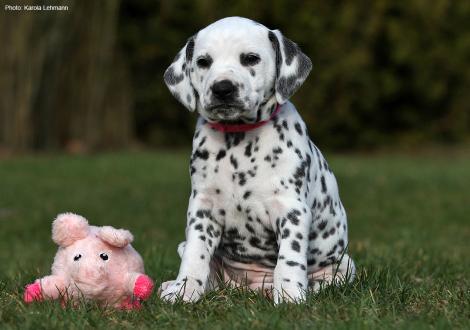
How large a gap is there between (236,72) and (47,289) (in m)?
1.53

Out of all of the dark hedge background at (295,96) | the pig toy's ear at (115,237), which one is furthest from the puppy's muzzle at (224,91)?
the dark hedge background at (295,96)

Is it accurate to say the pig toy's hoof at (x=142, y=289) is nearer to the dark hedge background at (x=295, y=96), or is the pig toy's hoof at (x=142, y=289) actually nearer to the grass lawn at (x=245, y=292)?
the grass lawn at (x=245, y=292)

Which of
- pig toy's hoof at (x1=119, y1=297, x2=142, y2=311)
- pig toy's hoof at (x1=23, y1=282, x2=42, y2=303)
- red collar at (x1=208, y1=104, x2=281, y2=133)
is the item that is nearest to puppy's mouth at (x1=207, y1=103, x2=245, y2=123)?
red collar at (x1=208, y1=104, x2=281, y2=133)

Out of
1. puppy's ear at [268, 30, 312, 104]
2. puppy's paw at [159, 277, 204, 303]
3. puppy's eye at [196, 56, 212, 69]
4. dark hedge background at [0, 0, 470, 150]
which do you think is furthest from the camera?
dark hedge background at [0, 0, 470, 150]

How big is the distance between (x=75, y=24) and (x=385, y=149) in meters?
8.52

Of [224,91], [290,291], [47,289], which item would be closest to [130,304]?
[47,289]

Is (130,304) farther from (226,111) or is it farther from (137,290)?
(226,111)

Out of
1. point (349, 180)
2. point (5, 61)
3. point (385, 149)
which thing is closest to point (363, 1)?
point (385, 149)

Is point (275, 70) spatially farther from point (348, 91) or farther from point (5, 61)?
point (348, 91)

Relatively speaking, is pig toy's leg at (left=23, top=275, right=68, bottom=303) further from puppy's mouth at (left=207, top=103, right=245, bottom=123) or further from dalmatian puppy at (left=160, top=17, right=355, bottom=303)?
puppy's mouth at (left=207, top=103, right=245, bottom=123)

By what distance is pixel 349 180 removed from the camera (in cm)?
1445

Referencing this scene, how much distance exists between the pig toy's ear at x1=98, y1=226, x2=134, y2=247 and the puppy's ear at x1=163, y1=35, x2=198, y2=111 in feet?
2.63

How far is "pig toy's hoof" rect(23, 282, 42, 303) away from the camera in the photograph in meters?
4.63

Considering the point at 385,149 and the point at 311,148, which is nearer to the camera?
the point at 311,148
